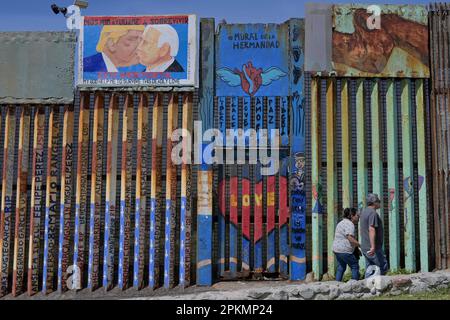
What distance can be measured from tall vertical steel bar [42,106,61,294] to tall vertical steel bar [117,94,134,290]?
4.05 feet

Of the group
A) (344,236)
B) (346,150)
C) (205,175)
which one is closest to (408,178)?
(346,150)

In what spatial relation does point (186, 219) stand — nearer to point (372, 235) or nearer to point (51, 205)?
point (51, 205)

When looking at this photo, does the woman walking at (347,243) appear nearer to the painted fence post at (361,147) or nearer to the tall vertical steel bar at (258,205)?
the painted fence post at (361,147)

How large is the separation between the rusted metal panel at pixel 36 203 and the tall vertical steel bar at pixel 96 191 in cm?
99

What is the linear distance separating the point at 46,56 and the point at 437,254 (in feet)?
25.9

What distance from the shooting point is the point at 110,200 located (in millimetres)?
10727

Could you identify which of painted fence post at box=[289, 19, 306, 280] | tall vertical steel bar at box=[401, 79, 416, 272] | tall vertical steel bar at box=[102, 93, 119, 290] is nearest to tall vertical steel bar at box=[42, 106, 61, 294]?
tall vertical steel bar at box=[102, 93, 119, 290]

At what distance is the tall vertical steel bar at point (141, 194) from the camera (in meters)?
10.6

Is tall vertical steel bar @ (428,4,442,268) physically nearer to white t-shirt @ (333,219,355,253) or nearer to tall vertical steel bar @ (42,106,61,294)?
white t-shirt @ (333,219,355,253)

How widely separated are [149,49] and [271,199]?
3.49 meters

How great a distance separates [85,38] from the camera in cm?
1098

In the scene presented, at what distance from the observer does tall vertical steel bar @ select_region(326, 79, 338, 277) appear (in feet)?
34.1
